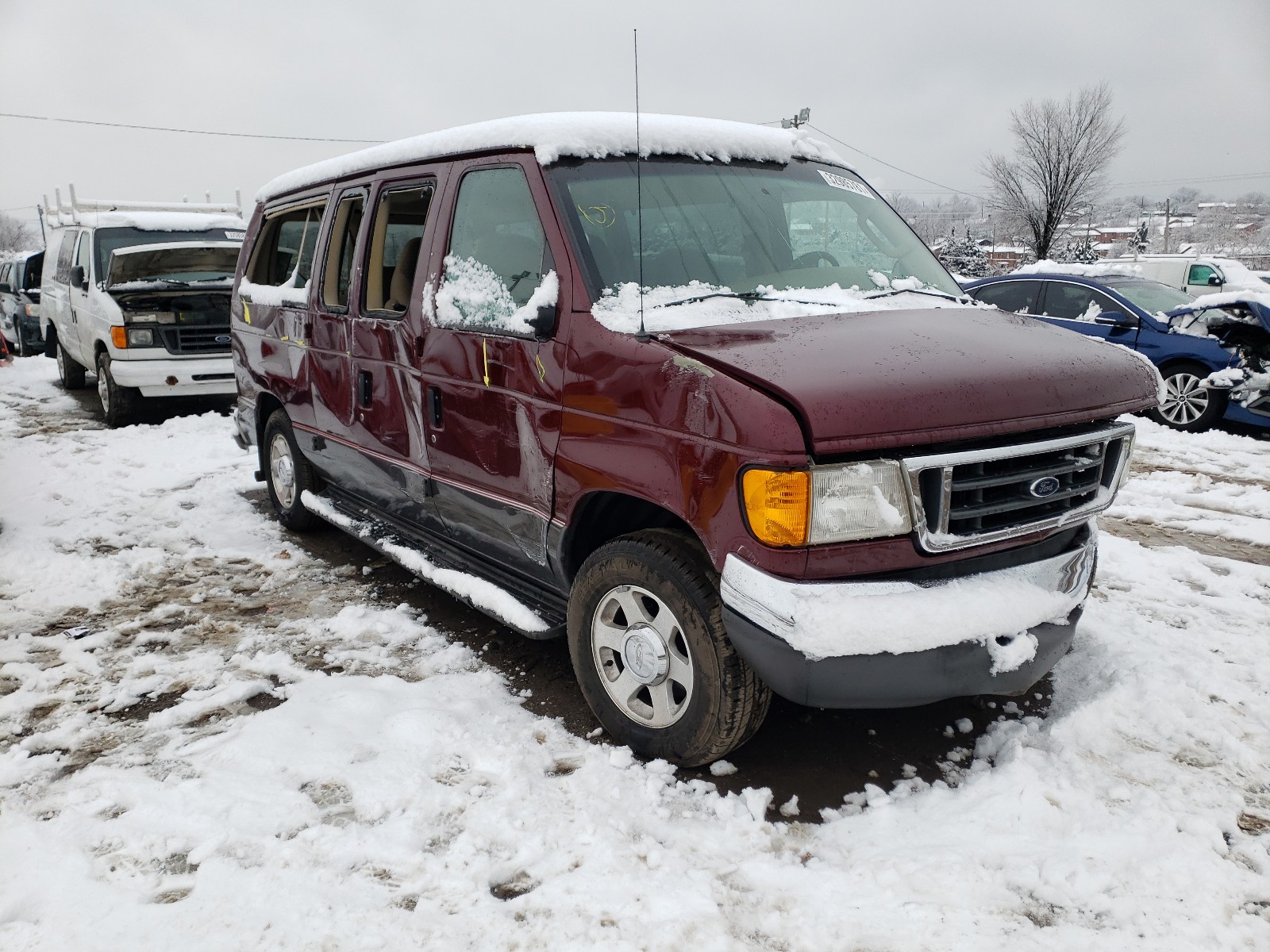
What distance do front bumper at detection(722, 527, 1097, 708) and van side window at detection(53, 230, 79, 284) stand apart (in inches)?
450

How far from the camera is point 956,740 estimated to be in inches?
127

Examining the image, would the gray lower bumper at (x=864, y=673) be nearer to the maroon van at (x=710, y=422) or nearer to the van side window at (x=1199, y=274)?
the maroon van at (x=710, y=422)

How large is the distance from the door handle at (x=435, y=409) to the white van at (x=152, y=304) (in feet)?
21.9

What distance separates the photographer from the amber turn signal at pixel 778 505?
236cm

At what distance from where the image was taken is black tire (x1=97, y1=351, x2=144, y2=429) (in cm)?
941

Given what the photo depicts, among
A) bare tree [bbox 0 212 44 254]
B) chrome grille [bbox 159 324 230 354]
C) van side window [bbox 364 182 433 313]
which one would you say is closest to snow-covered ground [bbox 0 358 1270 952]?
van side window [bbox 364 182 433 313]

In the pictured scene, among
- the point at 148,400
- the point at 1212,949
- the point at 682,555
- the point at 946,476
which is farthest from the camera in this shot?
the point at 148,400

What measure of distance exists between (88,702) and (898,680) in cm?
317

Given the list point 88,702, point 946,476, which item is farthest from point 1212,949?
point 88,702

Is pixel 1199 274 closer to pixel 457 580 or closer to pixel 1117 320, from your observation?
pixel 1117 320

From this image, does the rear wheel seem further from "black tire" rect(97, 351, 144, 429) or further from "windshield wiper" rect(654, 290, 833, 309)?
"black tire" rect(97, 351, 144, 429)

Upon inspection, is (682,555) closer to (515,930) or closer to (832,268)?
(515,930)

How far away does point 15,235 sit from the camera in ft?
415

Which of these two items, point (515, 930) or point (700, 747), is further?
point (700, 747)
